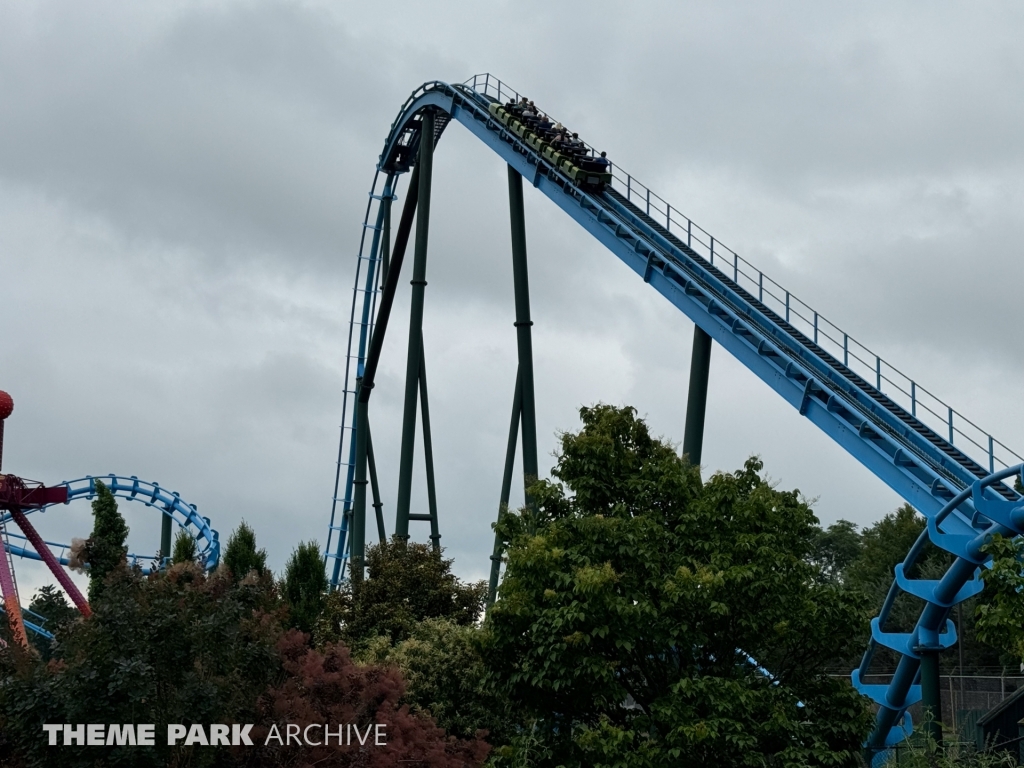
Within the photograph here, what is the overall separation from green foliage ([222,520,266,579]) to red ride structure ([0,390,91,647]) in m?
2.85

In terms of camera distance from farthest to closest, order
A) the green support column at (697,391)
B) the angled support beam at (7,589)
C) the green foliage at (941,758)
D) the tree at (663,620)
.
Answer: the angled support beam at (7,589) → the green support column at (697,391) → the tree at (663,620) → the green foliage at (941,758)

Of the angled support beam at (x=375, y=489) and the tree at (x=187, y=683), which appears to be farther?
the angled support beam at (x=375, y=489)

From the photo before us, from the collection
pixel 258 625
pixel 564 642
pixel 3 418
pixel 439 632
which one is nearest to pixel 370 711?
pixel 258 625

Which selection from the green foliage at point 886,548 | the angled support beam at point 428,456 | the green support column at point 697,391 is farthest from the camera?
the green foliage at point 886,548

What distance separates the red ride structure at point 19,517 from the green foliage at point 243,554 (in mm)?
2846

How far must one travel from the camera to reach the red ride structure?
24969mm

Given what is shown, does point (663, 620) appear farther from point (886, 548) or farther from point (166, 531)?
point (886, 548)

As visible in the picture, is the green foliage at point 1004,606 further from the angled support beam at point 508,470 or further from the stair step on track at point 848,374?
the angled support beam at point 508,470

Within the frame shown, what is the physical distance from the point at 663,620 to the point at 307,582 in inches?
445

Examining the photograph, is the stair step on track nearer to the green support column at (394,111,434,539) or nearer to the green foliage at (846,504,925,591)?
the green support column at (394,111,434,539)

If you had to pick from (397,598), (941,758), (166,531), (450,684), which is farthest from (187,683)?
(166,531)

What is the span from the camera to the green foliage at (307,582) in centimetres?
2344

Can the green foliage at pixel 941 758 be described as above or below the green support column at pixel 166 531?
below

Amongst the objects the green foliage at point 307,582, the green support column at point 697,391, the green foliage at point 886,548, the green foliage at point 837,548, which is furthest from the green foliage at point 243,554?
the green foliage at point 837,548
